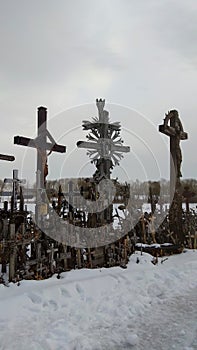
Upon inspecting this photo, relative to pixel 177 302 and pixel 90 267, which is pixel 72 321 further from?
pixel 90 267

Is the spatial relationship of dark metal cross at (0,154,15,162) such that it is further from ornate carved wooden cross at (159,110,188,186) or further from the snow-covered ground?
ornate carved wooden cross at (159,110,188,186)

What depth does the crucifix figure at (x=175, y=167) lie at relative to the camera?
10129mm

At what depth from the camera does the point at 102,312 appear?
204 inches

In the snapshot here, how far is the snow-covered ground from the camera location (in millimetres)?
4211

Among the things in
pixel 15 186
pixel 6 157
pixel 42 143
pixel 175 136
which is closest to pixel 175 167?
pixel 175 136

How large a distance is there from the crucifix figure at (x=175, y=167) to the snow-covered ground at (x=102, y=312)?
9.65 feet

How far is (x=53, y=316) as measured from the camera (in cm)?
487

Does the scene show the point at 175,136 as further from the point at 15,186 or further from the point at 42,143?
the point at 15,186

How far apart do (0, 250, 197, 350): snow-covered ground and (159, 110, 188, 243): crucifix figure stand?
2942 millimetres

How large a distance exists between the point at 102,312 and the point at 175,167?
6.13 meters

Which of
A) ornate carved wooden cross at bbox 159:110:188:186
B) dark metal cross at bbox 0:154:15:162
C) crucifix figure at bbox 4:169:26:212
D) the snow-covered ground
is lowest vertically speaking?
the snow-covered ground

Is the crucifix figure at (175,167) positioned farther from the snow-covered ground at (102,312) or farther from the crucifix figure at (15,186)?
the crucifix figure at (15,186)

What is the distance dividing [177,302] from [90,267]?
2.06 meters

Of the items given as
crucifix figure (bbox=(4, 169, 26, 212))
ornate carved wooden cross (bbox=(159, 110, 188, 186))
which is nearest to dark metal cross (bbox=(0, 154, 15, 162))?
crucifix figure (bbox=(4, 169, 26, 212))
